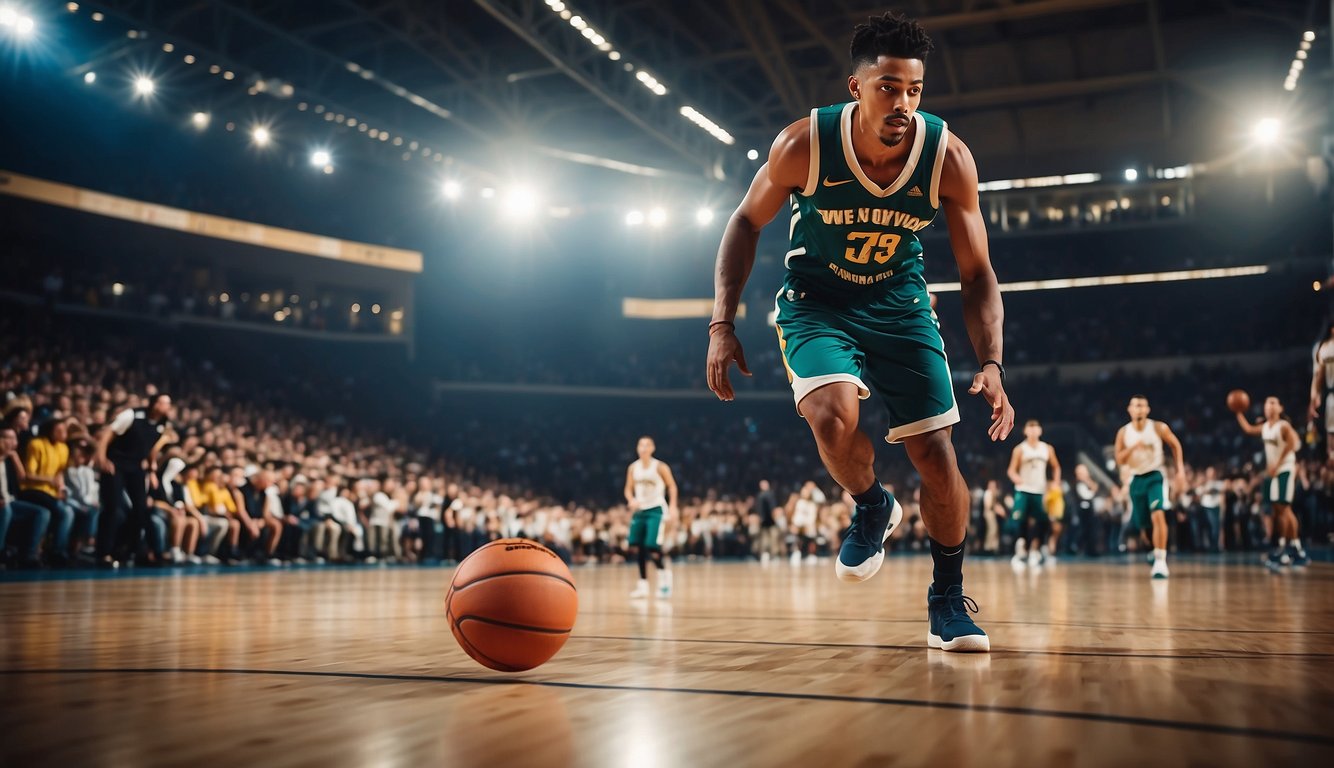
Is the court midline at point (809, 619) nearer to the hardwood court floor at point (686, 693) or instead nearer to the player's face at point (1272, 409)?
the hardwood court floor at point (686, 693)

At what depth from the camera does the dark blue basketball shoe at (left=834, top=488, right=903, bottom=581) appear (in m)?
3.86

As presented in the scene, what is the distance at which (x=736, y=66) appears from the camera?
2019 cm

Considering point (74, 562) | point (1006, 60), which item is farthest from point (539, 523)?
point (1006, 60)

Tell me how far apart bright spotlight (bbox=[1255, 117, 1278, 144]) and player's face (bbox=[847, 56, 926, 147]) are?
22.1 m

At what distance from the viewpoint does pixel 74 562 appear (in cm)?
1190

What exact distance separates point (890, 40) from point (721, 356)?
124 cm

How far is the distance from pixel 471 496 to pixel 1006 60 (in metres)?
13.5

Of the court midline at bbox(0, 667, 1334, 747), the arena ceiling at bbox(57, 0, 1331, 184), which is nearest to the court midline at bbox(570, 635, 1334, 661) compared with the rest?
Result: the court midline at bbox(0, 667, 1334, 747)

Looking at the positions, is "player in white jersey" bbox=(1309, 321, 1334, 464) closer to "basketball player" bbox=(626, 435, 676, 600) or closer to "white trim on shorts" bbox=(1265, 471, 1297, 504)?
"white trim on shorts" bbox=(1265, 471, 1297, 504)

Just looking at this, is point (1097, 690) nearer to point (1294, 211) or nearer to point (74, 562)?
point (74, 562)

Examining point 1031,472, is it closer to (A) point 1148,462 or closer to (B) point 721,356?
(A) point 1148,462

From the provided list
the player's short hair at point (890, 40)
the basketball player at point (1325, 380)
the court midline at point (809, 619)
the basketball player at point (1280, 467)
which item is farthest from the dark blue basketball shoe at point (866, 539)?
the basketball player at point (1280, 467)

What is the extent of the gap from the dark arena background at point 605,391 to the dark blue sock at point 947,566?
34 millimetres

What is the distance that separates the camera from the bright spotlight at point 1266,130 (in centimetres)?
2153
